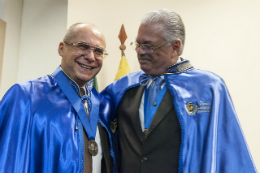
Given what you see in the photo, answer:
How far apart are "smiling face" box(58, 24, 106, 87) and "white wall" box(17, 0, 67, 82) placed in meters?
2.59

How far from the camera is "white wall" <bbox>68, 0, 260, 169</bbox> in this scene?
3.29 meters

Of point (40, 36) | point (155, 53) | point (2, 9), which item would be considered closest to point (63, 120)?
point (155, 53)

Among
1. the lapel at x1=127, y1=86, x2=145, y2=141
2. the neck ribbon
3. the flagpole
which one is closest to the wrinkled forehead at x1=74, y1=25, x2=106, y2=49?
the neck ribbon

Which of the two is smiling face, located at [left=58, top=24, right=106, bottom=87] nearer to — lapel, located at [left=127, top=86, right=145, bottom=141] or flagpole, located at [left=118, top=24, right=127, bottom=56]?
lapel, located at [left=127, top=86, right=145, bottom=141]

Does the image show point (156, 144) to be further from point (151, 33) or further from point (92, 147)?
point (151, 33)

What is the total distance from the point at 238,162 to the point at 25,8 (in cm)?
450

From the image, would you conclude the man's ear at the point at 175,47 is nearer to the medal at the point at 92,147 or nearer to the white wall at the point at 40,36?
the medal at the point at 92,147

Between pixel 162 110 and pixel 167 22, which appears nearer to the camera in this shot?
pixel 162 110

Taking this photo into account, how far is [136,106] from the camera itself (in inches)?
70.7

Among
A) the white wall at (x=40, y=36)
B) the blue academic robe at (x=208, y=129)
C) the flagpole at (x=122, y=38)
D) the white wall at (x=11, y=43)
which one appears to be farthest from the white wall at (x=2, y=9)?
the blue academic robe at (x=208, y=129)

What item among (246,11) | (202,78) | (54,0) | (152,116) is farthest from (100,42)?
(54,0)

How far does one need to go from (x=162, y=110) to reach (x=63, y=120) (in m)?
0.69

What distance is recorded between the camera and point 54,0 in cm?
439

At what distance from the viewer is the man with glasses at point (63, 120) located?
1432 millimetres
